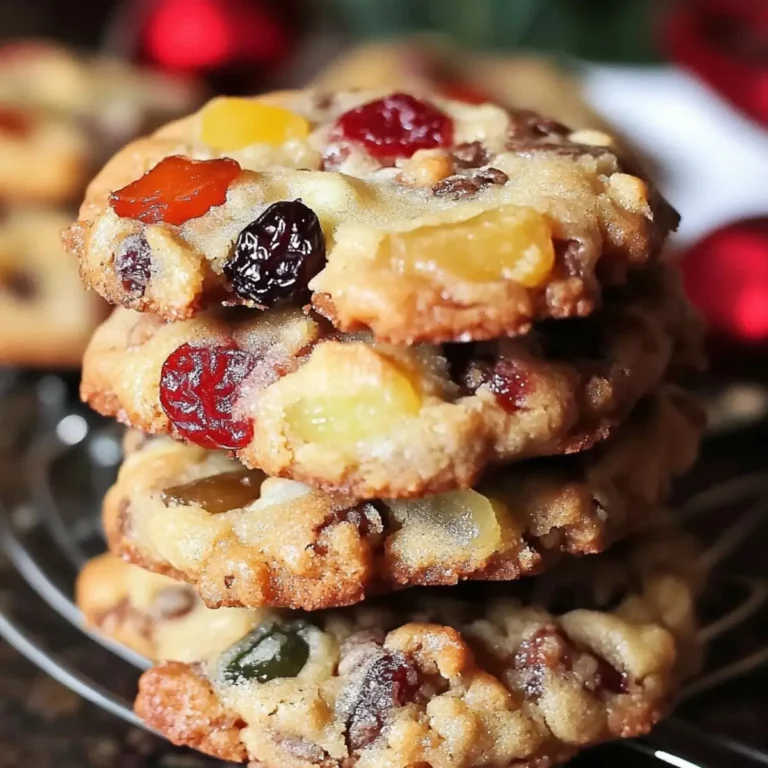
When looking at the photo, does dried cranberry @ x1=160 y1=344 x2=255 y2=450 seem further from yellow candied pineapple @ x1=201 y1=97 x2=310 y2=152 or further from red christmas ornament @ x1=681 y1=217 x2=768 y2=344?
red christmas ornament @ x1=681 y1=217 x2=768 y2=344

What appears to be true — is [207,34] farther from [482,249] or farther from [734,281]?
[482,249]

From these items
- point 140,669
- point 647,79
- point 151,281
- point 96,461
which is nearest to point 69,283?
point 96,461

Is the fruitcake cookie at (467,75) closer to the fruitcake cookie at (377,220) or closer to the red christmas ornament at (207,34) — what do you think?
the red christmas ornament at (207,34)

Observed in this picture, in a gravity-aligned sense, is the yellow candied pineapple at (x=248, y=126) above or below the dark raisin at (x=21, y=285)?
above

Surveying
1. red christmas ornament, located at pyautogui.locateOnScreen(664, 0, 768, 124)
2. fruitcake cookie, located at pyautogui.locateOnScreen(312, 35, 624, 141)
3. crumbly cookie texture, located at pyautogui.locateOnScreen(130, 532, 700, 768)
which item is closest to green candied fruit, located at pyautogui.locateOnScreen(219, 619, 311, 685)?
crumbly cookie texture, located at pyautogui.locateOnScreen(130, 532, 700, 768)

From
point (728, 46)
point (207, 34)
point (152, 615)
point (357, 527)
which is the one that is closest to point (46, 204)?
point (207, 34)

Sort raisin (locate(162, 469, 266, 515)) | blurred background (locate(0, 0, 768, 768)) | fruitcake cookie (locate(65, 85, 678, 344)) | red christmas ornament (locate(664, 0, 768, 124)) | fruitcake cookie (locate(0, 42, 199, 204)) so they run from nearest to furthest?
1. fruitcake cookie (locate(65, 85, 678, 344))
2. raisin (locate(162, 469, 266, 515))
3. blurred background (locate(0, 0, 768, 768))
4. fruitcake cookie (locate(0, 42, 199, 204))
5. red christmas ornament (locate(664, 0, 768, 124))

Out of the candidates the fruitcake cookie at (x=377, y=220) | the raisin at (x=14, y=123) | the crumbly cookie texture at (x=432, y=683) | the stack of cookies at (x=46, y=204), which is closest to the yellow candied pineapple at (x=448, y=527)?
the crumbly cookie texture at (x=432, y=683)

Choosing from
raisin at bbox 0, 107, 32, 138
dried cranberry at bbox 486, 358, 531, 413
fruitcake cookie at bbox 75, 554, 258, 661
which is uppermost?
dried cranberry at bbox 486, 358, 531, 413
